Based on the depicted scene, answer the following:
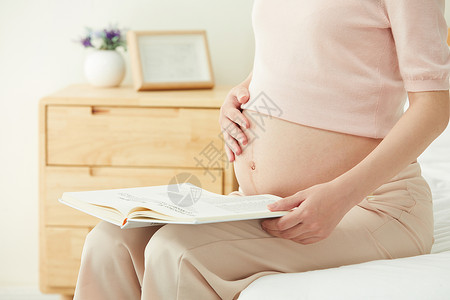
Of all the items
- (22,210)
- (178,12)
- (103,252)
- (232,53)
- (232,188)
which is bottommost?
(22,210)

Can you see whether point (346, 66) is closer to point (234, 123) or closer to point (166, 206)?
→ point (234, 123)

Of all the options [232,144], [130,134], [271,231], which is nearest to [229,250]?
[271,231]

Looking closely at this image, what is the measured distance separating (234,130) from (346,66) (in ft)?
0.87

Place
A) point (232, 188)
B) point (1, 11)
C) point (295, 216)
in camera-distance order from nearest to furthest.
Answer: point (295, 216), point (232, 188), point (1, 11)

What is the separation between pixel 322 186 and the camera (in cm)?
89

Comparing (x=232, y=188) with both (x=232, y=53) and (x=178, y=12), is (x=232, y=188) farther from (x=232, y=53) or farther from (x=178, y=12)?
(x=178, y=12)

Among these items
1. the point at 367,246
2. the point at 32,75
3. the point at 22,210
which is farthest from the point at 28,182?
the point at 367,246

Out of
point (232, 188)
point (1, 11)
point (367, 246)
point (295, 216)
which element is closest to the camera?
point (295, 216)

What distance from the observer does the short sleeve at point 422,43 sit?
0.92 meters

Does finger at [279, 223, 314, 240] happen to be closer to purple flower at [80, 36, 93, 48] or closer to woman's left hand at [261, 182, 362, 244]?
woman's left hand at [261, 182, 362, 244]

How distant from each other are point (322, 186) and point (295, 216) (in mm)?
68

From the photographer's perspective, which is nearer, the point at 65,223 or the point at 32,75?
the point at 65,223

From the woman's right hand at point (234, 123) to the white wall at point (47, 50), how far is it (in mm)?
1122

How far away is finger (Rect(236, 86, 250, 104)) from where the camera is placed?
118cm
